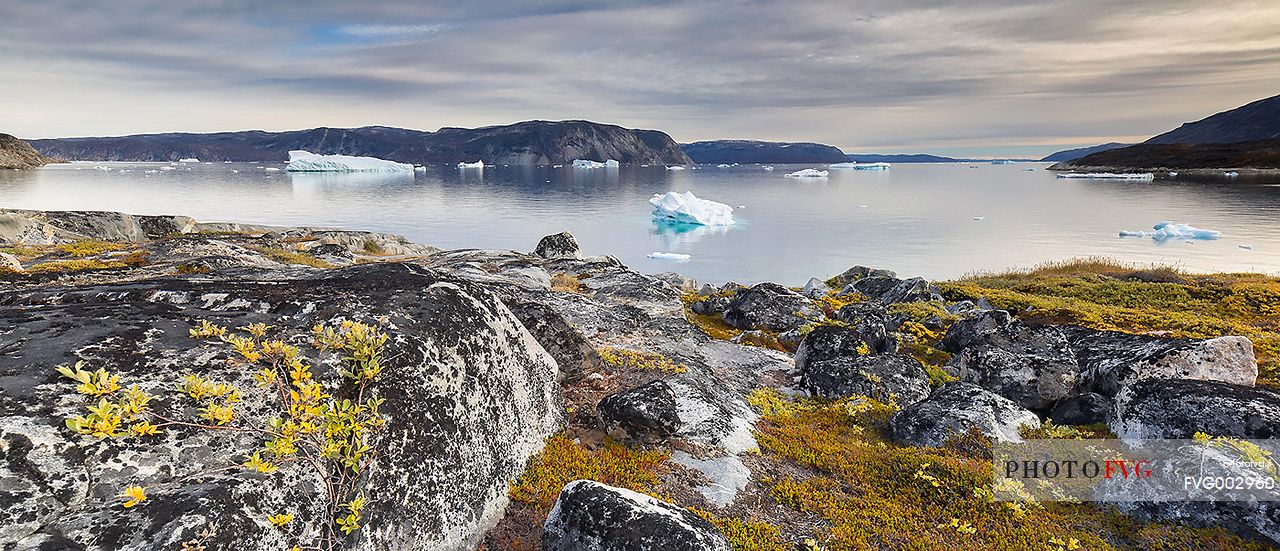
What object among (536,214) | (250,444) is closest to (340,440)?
(250,444)

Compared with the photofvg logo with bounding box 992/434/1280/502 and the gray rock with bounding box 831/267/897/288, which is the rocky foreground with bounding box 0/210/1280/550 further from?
the gray rock with bounding box 831/267/897/288

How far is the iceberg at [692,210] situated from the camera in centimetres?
7906

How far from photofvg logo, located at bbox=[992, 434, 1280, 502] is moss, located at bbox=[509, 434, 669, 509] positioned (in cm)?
523

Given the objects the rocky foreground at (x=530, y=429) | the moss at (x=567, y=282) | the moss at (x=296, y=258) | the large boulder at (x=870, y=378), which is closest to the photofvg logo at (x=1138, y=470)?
the rocky foreground at (x=530, y=429)

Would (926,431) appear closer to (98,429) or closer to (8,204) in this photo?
(98,429)

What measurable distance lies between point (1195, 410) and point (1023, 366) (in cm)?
364

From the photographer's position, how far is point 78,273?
12992 millimetres

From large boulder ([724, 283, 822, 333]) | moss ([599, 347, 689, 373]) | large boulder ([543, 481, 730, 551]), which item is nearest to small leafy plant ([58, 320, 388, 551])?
large boulder ([543, 481, 730, 551])

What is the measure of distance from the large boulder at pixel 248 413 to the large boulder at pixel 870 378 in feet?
21.8

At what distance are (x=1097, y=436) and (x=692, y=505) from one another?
26.5 ft

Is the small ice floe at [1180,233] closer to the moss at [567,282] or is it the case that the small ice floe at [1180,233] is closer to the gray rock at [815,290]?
the gray rock at [815,290]

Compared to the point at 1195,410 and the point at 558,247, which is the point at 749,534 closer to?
the point at 1195,410

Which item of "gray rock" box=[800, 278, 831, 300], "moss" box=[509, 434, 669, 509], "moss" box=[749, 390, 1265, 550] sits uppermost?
"moss" box=[509, 434, 669, 509]

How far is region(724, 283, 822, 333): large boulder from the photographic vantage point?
21156mm
